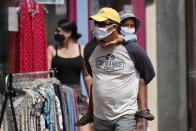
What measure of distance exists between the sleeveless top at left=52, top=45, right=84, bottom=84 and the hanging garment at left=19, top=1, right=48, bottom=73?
0.23 metres

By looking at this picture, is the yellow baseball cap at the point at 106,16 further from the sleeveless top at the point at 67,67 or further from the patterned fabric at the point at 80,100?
the patterned fabric at the point at 80,100

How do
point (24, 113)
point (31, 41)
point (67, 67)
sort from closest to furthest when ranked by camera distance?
point (24, 113) → point (31, 41) → point (67, 67)

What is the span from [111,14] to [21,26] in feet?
5.43

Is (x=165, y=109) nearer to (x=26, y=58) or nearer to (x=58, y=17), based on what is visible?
(x=58, y=17)

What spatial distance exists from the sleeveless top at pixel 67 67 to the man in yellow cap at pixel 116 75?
142 centimetres

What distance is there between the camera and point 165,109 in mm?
7934

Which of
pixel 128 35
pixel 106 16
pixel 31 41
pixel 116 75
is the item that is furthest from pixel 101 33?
pixel 31 41

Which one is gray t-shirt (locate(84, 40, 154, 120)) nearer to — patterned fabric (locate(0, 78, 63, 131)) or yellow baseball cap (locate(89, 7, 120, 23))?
yellow baseball cap (locate(89, 7, 120, 23))

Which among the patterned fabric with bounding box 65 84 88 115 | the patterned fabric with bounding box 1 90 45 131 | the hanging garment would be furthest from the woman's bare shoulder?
the patterned fabric with bounding box 1 90 45 131

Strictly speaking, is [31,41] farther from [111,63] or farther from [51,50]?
[111,63]

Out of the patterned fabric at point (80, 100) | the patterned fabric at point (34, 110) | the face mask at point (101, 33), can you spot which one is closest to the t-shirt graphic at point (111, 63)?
the face mask at point (101, 33)

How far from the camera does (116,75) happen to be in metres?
4.26

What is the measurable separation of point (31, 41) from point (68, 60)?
0.55 meters

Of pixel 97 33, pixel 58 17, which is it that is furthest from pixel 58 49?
pixel 97 33
